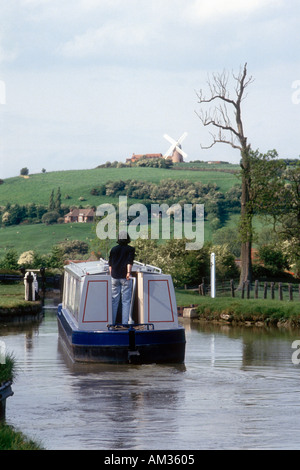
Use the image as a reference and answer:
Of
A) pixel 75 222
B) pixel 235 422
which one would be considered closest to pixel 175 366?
pixel 235 422

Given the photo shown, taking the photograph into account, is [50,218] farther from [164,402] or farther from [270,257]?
[164,402]

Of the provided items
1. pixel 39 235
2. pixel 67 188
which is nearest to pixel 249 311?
pixel 39 235

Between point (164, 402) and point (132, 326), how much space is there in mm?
5322

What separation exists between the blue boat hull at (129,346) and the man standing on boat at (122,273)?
927mm

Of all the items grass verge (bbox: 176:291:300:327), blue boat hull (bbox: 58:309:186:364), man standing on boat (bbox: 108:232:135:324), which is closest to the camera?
blue boat hull (bbox: 58:309:186:364)

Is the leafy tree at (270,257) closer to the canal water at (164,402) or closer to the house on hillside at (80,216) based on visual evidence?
the canal water at (164,402)

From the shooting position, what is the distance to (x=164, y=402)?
14570mm

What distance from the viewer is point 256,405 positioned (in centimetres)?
1429

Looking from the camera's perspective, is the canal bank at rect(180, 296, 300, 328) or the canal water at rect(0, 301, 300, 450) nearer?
the canal water at rect(0, 301, 300, 450)

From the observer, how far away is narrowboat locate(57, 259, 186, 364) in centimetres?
1927

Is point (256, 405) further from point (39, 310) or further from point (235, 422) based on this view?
point (39, 310)

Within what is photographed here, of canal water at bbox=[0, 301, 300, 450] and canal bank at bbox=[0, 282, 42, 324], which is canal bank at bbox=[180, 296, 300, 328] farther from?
canal water at bbox=[0, 301, 300, 450]

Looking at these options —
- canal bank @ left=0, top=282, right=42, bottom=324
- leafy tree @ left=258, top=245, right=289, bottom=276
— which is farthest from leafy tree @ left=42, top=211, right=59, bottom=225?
canal bank @ left=0, top=282, right=42, bottom=324

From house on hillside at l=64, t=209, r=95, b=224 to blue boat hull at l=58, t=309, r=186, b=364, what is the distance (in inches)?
4548
